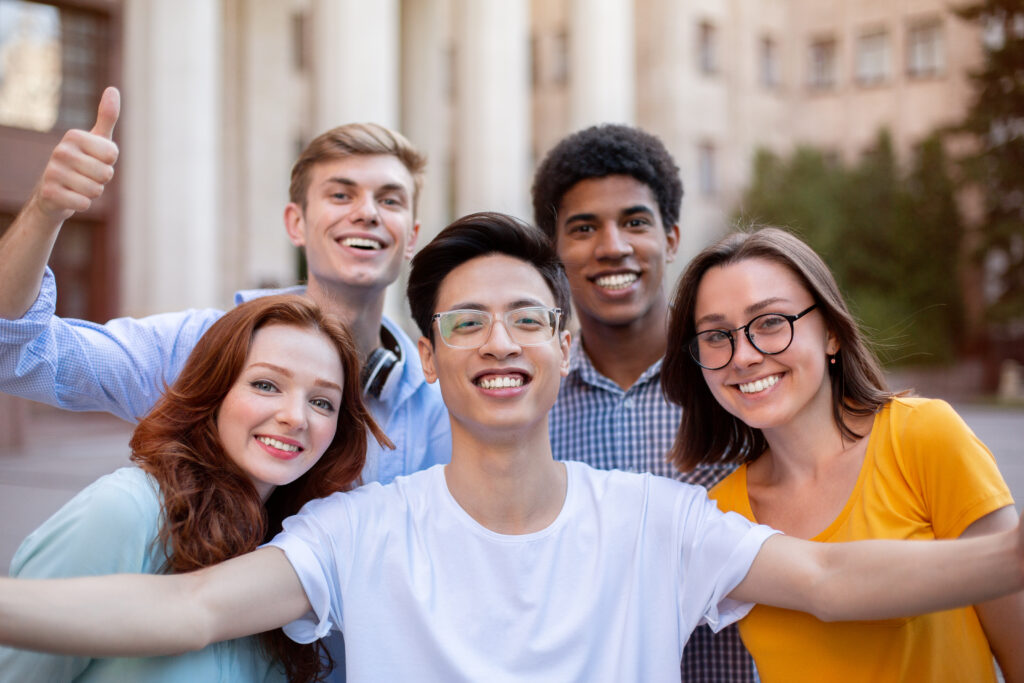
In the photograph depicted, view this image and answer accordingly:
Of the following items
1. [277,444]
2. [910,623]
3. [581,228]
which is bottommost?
[910,623]

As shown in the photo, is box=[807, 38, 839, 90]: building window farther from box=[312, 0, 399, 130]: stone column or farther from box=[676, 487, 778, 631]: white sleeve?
box=[676, 487, 778, 631]: white sleeve

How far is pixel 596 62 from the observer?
23000 mm

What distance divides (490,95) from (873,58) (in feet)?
64.0

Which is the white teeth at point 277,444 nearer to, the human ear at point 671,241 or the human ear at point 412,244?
the human ear at point 412,244

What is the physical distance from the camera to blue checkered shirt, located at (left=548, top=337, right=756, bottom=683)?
12.3ft

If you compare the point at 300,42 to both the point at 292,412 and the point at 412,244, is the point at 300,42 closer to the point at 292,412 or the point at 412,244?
the point at 412,244

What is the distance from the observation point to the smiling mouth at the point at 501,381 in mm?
2654

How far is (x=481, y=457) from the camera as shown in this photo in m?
2.69

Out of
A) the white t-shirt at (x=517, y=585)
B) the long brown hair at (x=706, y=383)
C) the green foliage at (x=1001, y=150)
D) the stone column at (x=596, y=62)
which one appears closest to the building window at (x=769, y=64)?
the green foliage at (x=1001, y=150)

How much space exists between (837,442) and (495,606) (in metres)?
1.21

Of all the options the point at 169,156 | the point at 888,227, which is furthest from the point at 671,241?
the point at 888,227

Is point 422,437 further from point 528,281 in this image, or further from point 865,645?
point 865,645

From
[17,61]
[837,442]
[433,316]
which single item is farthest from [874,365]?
[17,61]

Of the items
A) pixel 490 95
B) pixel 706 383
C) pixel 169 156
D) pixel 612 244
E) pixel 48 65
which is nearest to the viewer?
pixel 706 383
